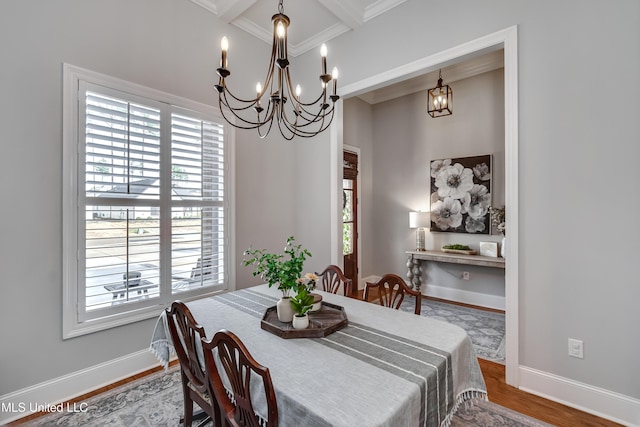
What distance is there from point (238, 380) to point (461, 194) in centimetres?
387

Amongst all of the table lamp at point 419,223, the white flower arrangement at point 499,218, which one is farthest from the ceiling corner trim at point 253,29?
the white flower arrangement at point 499,218

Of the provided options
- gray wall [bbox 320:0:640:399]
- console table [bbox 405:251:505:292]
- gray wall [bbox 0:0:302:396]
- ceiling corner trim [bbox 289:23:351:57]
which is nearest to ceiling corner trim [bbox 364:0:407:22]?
ceiling corner trim [bbox 289:23:351:57]

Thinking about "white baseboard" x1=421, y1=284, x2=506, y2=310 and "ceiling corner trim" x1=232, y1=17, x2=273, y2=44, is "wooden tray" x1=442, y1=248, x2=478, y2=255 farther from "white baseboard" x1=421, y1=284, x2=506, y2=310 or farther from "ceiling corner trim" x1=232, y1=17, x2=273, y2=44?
"ceiling corner trim" x1=232, y1=17, x2=273, y2=44

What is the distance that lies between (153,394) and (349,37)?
3.76 m

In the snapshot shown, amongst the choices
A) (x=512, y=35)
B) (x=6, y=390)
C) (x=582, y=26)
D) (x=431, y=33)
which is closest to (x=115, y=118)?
(x=6, y=390)

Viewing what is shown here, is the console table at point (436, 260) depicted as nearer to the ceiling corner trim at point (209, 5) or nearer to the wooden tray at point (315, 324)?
the wooden tray at point (315, 324)

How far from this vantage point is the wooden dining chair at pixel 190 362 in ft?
4.12

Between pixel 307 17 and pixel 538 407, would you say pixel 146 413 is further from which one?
pixel 307 17

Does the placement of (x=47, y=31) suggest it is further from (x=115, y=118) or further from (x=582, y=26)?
(x=582, y=26)

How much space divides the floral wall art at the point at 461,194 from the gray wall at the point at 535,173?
185 cm

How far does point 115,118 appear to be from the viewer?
2240 millimetres

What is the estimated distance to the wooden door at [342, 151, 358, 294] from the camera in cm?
461

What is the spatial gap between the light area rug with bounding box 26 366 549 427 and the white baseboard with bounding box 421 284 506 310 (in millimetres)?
2175

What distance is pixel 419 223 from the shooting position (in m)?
4.41
